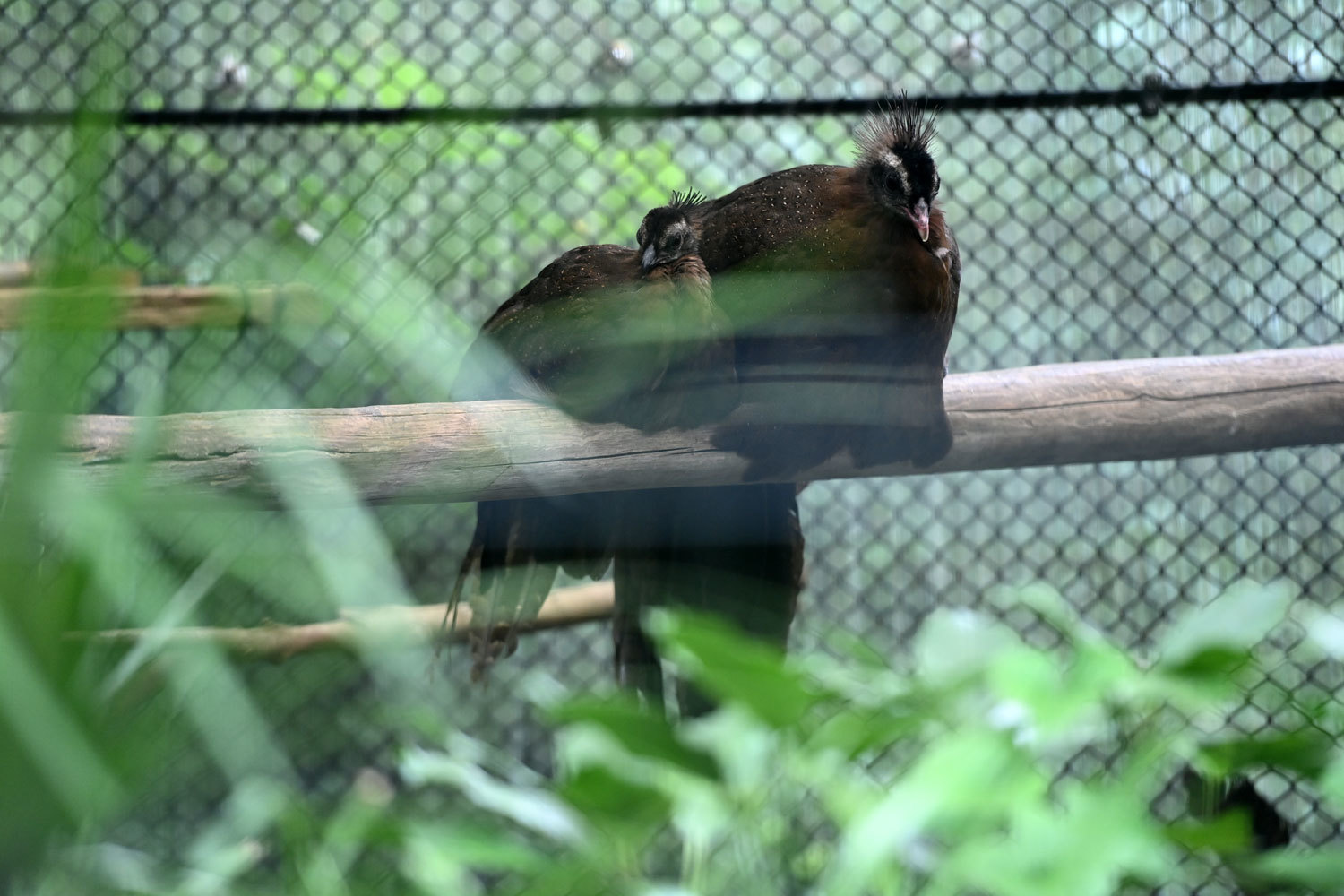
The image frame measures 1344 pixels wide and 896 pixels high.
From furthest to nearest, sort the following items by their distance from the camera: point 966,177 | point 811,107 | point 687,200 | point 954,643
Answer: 1. point 966,177
2. point 811,107
3. point 687,200
4. point 954,643

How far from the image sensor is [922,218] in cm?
98

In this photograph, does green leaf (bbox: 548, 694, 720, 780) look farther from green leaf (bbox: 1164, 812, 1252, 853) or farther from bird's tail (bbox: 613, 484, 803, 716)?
bird's tail (bbox: 613, 484, 803, 716)

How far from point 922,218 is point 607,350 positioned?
0.32 meters

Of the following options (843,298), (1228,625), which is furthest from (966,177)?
(1228,625)

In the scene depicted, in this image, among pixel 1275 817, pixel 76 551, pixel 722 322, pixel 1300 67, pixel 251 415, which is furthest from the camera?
pixel 1300 67

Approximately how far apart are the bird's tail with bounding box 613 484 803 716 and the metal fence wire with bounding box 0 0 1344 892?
38cm

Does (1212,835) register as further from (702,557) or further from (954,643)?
(702,557)

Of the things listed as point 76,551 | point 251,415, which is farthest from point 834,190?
point 76,551

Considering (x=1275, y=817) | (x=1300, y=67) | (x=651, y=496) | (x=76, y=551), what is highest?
(x=1300, y=67)

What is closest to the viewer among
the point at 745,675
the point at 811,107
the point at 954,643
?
the point at 745,675

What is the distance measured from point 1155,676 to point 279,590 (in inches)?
10.6

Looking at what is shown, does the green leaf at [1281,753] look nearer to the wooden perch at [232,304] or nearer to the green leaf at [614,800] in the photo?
the green leaf at [614,800]

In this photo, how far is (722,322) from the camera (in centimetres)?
94

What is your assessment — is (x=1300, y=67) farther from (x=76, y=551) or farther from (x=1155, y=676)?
(x=76, y=551)
